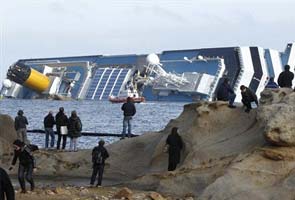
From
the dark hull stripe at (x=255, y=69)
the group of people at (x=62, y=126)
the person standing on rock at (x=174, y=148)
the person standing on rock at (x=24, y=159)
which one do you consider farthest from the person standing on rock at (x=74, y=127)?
the dark hull stripe at (x=255, y=69)

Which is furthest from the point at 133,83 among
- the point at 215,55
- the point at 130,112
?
the point at 130,112

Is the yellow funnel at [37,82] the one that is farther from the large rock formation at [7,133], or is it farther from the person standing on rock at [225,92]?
the person standing on rock at [225,92]

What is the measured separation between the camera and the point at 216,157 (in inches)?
628

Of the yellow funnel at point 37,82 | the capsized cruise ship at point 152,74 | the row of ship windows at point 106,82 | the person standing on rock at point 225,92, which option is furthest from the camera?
the row of ship windows at point 106,82

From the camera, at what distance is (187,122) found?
62.4 feet

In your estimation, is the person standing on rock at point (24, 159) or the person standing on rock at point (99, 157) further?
the person standing on rock at point (99, 157)

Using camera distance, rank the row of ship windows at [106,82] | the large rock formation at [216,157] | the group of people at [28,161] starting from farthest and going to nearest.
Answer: the row of ship windows at [106,82], the group of people at [28,161], the large rock formation at [216,157]

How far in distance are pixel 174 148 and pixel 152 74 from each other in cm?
8605

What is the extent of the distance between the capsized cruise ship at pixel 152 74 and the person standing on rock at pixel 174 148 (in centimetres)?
7312

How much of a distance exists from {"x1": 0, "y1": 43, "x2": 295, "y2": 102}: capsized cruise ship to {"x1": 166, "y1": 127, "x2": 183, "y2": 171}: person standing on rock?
73.1 metres

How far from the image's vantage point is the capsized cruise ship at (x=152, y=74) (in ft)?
313

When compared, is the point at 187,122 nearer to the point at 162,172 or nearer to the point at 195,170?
the point at 162,172

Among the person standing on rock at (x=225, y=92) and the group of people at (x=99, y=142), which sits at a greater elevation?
the person standing on rock at (x=225, y=92)

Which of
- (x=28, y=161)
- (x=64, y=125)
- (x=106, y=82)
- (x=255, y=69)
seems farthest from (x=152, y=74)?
(x=28, y=161)
